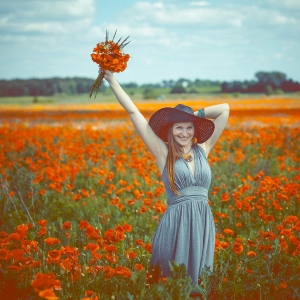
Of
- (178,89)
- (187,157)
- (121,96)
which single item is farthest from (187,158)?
(178,89)

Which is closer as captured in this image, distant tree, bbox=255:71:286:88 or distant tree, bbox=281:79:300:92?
distant tree, bbox=255:71:286:88

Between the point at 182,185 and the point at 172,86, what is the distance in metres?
26.1

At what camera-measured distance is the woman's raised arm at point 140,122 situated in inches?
129

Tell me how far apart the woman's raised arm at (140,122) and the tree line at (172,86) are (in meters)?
15.9

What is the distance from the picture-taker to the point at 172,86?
28.9 meters

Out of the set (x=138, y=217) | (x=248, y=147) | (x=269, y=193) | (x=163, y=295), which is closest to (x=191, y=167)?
(x=163, y=295)

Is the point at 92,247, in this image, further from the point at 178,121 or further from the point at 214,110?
the point at 214,110

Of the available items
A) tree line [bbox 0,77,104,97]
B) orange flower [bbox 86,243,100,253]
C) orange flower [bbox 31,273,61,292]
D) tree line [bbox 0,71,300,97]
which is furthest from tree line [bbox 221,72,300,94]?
orange flower [bbox 31,273,61,292]

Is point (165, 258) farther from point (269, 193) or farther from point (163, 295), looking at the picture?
point (269, 193)

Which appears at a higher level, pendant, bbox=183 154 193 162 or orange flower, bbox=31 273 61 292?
pendant, bbox=183 154 193 162

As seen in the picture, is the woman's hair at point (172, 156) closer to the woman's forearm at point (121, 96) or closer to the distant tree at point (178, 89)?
the woman's forearm at point (121, 96)

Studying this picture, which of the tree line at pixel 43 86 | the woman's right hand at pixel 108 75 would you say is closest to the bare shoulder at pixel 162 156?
the woman's right hand at pixel 108 75

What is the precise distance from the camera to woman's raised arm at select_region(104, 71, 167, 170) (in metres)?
3.27

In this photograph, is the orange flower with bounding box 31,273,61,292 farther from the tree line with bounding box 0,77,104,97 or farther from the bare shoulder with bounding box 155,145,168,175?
the tree line with bounding box 0,77,104,97
